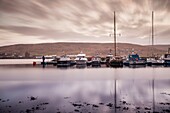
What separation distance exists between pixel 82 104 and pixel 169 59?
83.0 meters

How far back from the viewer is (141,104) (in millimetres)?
19812

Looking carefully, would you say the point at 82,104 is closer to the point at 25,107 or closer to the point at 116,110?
the point at 116,110

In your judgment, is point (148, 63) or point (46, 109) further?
point (148, 63)

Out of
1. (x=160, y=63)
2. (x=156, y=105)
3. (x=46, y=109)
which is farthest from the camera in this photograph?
(x=160, y=63)

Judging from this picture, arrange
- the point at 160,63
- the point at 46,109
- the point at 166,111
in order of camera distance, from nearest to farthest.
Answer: the point at 166,111, the point at 46,109, the point at 160,63

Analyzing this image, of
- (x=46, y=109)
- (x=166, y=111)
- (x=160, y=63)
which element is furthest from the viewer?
(x=160, y=63)

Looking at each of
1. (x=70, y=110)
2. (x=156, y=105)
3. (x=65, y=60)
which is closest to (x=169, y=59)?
(x=65, y=60)

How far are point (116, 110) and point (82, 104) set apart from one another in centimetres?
426

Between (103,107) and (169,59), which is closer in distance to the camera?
(103,107)

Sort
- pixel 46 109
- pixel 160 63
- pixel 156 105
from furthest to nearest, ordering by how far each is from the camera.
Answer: pixel 160 63 → pixel 156 105 → pixel 46 109

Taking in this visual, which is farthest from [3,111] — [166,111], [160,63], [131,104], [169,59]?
[169,59]

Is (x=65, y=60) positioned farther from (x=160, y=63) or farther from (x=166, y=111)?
(x=166, y=111)

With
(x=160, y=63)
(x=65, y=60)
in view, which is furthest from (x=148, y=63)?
(x=65, y=60)

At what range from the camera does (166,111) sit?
1664 centimetres
